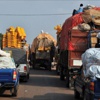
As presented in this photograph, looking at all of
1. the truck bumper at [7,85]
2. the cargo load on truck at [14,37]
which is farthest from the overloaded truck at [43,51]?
the truck bumper at [7,85]

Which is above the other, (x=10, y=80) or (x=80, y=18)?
(x=80, y=18)

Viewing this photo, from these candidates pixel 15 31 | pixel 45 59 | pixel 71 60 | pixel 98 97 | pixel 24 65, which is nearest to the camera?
pixel 98 97

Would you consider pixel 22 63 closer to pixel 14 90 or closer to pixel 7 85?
pixel 14 90

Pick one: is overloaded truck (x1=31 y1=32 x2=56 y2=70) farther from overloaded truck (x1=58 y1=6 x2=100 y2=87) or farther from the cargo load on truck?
overloaded truck (x1=58 y1=6 x2=100 y2=87)

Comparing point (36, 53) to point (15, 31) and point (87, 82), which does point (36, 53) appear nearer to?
point (15, 31)

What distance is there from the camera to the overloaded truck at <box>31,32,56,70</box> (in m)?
37.2

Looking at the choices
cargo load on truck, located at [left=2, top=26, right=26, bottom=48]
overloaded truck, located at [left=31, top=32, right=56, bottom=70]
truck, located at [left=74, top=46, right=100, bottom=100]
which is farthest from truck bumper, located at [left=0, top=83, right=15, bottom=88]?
overloaded truck, located at [left=31, top=32, right=56, bottom=70]

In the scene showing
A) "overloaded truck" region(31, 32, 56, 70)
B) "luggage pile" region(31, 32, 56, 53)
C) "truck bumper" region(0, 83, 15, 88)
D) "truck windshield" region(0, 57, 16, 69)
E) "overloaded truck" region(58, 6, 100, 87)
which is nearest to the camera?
"truck bumper" region(0, 83, 15, 88)

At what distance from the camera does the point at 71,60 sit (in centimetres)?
1878

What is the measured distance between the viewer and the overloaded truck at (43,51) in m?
37.2

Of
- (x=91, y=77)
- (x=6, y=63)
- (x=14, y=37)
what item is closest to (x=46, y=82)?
(x=6, y=63)

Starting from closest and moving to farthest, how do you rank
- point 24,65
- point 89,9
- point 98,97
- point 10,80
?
point 98,97 → point 10,80 → point 89,9 → point 24,65

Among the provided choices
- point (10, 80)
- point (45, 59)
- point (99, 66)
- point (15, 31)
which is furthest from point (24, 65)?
point (45, 59)

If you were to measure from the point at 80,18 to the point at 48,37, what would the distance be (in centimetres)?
1992
